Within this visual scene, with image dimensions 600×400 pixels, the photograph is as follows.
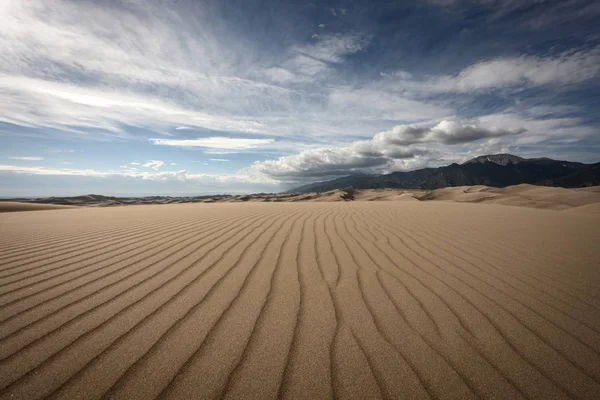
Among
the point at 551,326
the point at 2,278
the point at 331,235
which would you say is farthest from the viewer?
the point at 331,235

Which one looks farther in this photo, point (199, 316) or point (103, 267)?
point (103, 267)

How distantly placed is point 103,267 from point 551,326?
184 inches

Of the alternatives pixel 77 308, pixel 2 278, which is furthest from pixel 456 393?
pixel 2 278

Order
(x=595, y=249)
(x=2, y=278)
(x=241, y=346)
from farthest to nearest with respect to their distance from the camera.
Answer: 1. (x=595, y=249)
2. (x=2, y=278)
3. (x=241, y=346)

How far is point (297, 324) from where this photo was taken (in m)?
2.16

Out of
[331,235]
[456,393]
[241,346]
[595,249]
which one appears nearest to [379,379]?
[456,393]

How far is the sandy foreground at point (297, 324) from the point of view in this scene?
5.20 ft

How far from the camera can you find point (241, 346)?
1.88 meters

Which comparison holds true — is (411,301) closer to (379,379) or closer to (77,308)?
(379,379)

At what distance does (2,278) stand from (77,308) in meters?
1.58

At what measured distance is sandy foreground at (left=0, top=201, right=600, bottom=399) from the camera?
1584 millimetres

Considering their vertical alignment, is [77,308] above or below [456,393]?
above

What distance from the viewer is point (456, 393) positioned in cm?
155

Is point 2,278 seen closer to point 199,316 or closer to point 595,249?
point 199,316
